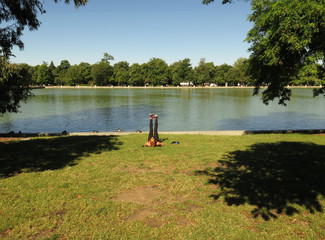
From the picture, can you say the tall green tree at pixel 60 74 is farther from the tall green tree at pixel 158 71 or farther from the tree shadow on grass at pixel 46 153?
the tree shadow on grass at pixel 46 153

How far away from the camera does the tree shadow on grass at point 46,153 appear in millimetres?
8734

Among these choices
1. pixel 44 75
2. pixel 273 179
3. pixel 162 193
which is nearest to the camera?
pixel 162 193

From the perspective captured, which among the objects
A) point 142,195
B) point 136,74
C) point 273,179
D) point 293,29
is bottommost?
point 142,195

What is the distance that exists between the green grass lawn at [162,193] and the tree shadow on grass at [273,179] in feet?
0.09

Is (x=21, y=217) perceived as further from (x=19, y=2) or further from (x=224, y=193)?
(x=19, y=2)

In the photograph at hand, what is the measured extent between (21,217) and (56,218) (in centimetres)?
82

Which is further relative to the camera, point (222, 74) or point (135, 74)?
point (222, 74)

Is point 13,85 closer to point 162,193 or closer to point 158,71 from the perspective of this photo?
point 162,193

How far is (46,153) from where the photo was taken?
1062 centimetres

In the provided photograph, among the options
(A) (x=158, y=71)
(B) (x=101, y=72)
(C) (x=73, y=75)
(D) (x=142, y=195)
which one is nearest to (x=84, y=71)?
(C) (x=73, y=75)

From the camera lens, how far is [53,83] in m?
152

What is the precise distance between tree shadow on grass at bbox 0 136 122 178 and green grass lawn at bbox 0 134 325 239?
5 cm

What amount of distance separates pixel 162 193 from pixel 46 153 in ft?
22.4

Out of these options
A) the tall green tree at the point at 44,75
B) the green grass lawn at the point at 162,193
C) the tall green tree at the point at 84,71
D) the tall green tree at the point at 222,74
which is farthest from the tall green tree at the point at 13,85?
the tall green tree at the point at 222,74
